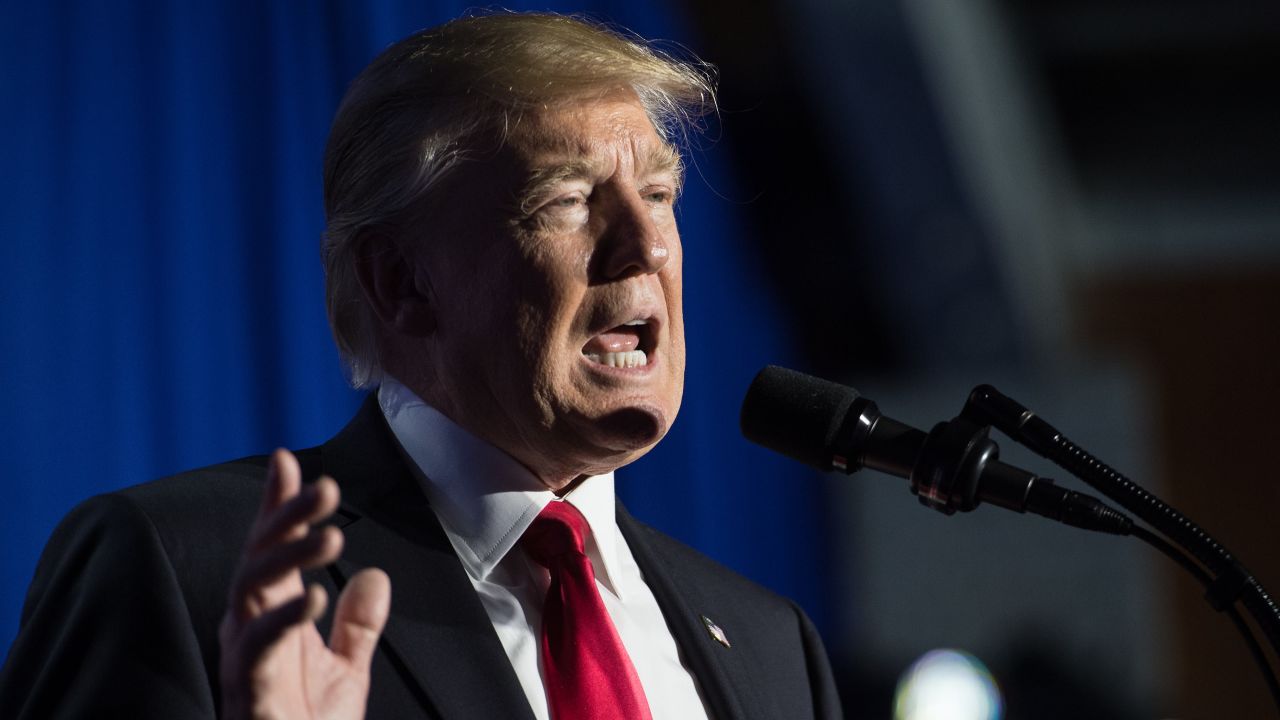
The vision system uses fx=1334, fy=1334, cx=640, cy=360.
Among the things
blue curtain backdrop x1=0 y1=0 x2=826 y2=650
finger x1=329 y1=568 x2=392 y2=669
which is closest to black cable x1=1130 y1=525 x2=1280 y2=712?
finger x1=329 y1=568 x2=392 y2=669

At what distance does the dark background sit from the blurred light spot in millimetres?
101

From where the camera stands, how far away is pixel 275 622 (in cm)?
100

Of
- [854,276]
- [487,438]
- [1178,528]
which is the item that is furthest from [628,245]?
[854,276]

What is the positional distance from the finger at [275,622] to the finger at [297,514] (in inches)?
1.8

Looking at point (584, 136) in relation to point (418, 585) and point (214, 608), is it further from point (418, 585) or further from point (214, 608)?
point (214, 608)

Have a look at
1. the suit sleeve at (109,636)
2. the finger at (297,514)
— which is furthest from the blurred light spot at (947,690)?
the finger at (297,514)

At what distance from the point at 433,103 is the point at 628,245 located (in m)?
0.31

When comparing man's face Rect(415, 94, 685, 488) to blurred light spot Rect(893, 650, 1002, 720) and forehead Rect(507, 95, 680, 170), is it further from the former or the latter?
blurred light spot Rect(893, 650, 1002, 720)

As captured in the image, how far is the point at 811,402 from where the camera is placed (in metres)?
1.40

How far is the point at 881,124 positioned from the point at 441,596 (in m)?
3.46

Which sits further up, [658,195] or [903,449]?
[658,195]

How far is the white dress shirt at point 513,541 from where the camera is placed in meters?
1.53

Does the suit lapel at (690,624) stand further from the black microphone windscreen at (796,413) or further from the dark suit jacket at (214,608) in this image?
the black microphone windscreen at (796,413)

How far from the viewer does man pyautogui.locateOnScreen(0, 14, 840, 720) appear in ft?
4.39
